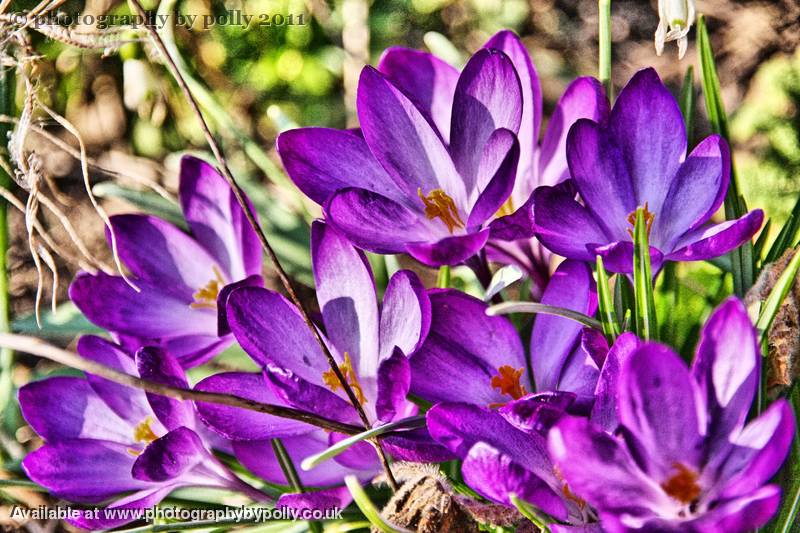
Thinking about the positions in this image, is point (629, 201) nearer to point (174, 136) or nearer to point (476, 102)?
point (476, 102)

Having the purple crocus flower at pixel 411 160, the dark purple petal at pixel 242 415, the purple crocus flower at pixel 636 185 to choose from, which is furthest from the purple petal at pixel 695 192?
the dark purple petal at pixel 242 415

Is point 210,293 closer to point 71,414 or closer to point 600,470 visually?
point 71,414

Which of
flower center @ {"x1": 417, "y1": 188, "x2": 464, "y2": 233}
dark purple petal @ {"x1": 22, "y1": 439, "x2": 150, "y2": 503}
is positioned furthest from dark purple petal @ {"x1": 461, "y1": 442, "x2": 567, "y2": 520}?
dark purple petal @ {"x1": 22, "y1": 439, "x2": 150, "y2": 503}

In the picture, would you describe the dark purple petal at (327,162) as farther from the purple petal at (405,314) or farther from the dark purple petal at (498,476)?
the dark purple petal at (498,476)

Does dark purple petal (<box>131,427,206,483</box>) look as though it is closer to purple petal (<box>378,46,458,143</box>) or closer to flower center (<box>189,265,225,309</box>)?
flower center (<box>189,265,225,309</box>)

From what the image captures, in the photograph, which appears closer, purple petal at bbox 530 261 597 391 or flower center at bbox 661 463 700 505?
flower center at bbox 661 463 700 505
